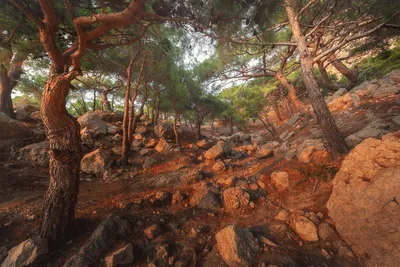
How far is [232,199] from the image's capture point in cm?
399

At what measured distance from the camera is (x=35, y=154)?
6.85 m

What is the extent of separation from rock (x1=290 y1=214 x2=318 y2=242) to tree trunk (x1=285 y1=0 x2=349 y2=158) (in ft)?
8.36

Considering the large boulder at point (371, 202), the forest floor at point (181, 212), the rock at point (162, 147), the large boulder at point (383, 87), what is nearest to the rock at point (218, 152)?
the forest floor at point (181, 212)

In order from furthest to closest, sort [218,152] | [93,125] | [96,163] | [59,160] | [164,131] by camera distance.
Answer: [164,131] < [93,125] < [218,152] < [96,163] < [59,160]

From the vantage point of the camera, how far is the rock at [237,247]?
237 cm

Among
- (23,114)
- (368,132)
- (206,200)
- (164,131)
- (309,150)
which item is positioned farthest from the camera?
(164,131)

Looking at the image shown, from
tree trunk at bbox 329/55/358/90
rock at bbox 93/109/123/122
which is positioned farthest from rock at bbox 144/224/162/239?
tree trunk at bbox 329/55/358/90

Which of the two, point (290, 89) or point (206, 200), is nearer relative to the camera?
point (206, 200)

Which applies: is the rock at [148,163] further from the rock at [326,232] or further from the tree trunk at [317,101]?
the tree trunk at [317,101]

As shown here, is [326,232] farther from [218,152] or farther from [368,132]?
[218,152]

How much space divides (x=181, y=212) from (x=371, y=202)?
3467 mm

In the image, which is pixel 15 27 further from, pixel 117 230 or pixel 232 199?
pixel 232 199

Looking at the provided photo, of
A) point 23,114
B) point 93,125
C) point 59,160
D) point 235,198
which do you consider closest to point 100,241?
point 59,160

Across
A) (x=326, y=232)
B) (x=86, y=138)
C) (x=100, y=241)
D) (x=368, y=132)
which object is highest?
(x=86, y=138)
